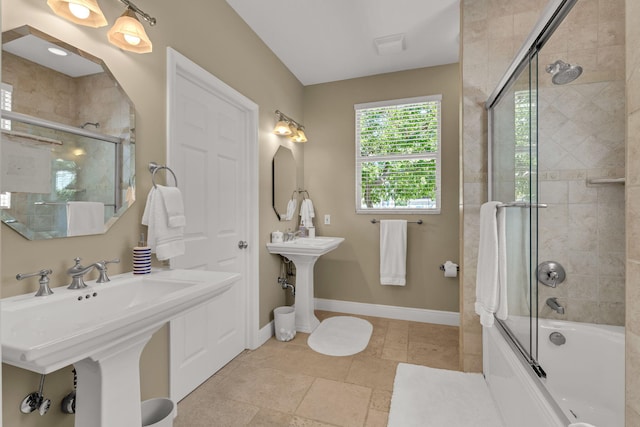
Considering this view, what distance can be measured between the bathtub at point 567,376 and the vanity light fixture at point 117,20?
234 cm

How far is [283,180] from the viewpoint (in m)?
3.14

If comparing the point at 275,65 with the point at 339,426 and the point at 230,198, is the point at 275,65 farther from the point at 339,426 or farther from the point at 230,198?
the point at 339,426

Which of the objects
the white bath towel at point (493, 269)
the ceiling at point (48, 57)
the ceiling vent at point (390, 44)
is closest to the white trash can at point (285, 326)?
the white bath towel at point (493, 269)

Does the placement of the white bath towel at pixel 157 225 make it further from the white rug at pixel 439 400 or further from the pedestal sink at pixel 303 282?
the white rug at pixel 439 400

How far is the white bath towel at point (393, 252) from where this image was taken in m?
3.24

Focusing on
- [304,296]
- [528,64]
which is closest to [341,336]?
[304,296]

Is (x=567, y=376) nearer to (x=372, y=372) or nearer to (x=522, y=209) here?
(x=522, y=209)

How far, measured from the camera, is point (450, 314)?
10.4ft

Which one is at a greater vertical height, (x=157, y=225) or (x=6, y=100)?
(x=6, y=100)

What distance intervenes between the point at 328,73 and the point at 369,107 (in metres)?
0.56

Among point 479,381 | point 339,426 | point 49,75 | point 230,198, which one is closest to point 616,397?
point 479,381

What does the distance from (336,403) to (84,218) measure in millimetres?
1688

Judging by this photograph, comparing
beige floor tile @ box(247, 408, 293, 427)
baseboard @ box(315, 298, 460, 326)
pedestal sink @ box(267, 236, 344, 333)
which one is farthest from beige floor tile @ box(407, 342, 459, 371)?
beige floor tile @ box(247, 408, 293, 427)

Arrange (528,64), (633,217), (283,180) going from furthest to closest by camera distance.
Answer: (283,180)
(528,64)
(633,217)
